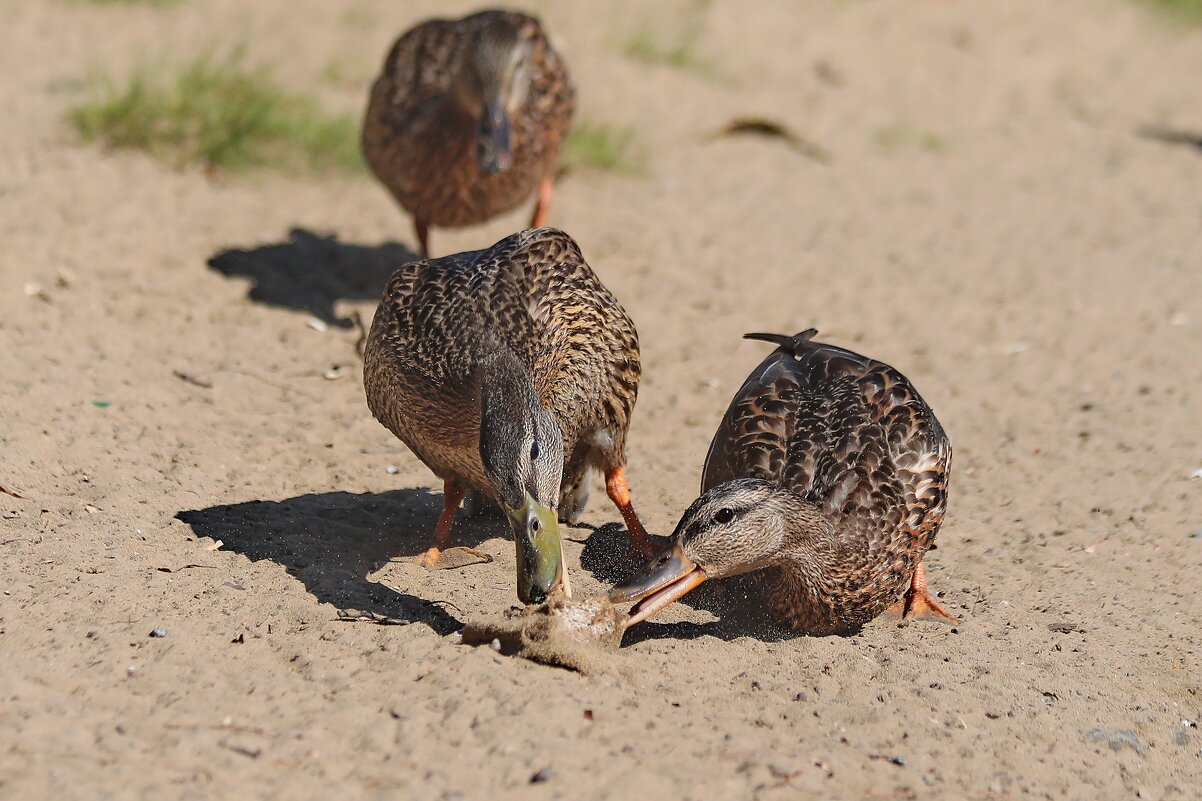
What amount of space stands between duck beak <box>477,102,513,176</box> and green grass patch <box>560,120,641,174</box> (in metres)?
2.01

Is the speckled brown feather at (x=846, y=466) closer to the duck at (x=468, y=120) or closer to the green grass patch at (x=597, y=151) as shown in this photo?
the duck at (x=468, y=120)

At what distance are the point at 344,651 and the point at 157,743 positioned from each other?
70cm

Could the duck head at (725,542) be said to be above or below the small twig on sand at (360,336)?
above

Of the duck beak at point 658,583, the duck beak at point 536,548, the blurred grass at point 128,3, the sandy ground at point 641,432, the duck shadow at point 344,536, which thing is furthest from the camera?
the blurred grass at point 128,3

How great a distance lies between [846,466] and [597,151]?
4778mm

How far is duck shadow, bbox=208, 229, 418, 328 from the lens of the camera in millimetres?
7414

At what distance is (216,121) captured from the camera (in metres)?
8.45

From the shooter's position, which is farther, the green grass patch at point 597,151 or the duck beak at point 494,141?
the green grass patch at point 597,151

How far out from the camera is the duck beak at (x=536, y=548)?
4.00 meters

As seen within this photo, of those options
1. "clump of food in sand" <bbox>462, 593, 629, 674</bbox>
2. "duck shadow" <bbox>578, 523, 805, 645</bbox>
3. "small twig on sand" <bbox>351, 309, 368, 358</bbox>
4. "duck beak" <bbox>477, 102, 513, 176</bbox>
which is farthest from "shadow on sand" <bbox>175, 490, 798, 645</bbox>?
"duck beak" <bbox>477, 102, 513, 176</bbox>

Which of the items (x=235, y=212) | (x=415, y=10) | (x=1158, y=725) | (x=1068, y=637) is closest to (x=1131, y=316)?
(x=1068, y=637)

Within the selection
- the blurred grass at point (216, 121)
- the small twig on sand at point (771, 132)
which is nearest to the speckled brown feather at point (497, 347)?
the blurred grass at point (216, 121)

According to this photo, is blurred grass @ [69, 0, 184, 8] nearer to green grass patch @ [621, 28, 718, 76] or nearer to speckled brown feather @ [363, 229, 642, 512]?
green grass patch @ [621, 28, 718, 76]

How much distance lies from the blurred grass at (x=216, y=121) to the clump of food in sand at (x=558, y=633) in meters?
5.08
